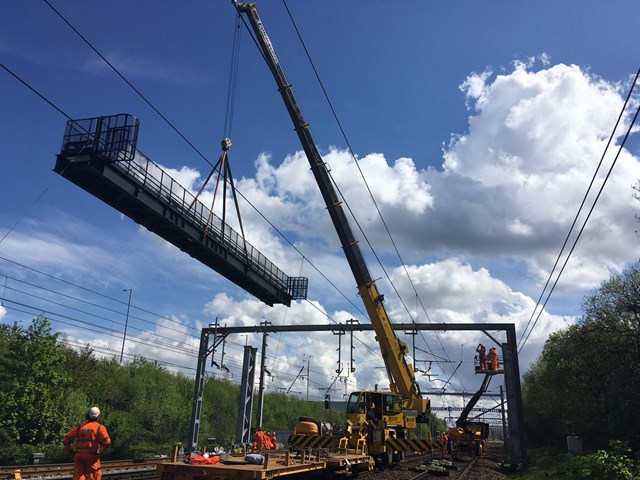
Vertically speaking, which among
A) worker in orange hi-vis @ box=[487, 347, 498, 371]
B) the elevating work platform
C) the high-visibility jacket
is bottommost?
the high-visibility jacket

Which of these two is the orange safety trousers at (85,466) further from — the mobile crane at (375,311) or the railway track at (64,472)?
the mobile crane at (375,311)

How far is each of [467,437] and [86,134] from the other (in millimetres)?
29679

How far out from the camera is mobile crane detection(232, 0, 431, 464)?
19516 millimetres

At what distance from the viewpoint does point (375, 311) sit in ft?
70.5

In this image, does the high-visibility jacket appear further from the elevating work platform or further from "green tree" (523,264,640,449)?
"green tree" (523,264,640,449)

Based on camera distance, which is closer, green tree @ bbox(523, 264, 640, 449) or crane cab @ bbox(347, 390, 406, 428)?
crane cab @ bbox(347, 390, 406, 428)

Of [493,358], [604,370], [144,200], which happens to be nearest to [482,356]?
[493,358]

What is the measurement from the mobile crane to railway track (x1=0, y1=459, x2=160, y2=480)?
925cm

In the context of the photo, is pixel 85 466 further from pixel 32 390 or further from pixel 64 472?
pixel 32 390

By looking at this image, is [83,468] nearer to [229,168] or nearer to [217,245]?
[229,168]

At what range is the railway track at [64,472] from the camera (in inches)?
579

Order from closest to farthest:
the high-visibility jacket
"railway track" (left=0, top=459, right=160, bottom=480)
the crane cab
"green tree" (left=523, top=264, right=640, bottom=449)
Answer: the high-visibility jacket → "railway track" (left=0, top=459, right=160, bottom=480) → the crane cab → "green tree" (left=523, top=264, right=640, bottom=449)

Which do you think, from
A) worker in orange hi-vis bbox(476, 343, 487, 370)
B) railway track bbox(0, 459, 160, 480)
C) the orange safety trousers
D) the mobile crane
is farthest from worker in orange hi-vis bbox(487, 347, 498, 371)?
the orange safety trousers

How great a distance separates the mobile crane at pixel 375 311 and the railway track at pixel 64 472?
9.25 meters
